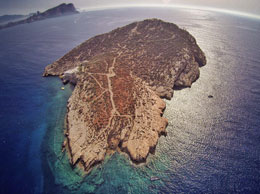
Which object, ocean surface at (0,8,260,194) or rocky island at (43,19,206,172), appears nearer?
ocean surface at (0,8,260,194)

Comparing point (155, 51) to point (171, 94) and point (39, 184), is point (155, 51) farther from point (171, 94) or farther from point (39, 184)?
point (39, 184)

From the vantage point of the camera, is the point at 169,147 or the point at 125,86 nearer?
the point at 169,147

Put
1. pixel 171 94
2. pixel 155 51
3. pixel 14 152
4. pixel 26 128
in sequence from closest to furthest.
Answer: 1. pixel 14 152
2. pixel 26 128
3. pixel 171 94
4. pixel 155 51

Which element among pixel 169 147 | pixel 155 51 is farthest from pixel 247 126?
pixel 155 51

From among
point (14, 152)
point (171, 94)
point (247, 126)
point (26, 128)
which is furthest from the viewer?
point (171, 94)

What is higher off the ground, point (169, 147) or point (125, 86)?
point (125, 86)

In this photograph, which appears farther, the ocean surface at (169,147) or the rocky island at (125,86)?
the rocky island at (125,86)

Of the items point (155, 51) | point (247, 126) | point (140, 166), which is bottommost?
point (247, 126)

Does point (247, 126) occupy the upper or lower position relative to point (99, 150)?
lower
